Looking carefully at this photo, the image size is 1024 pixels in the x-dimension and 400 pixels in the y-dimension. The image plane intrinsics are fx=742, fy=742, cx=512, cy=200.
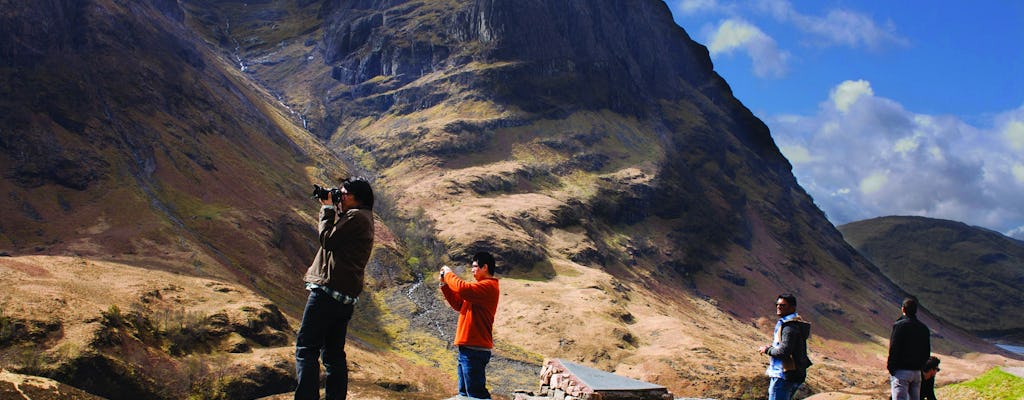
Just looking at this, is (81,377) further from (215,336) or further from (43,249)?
(43,249)

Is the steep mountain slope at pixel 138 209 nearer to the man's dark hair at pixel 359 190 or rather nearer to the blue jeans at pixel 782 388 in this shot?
the man's dark hair at pixel 359 190

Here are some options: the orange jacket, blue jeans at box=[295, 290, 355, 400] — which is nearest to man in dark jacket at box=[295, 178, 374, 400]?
blue jeans at box=[295, 290, 355, 400]

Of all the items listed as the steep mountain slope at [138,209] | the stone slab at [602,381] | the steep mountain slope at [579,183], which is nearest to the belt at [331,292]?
the stone slab at [602,381]

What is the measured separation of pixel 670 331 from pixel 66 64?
59.2 meters

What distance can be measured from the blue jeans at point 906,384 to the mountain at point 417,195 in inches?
1033

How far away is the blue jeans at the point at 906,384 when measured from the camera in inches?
491

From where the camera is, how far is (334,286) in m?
8.78

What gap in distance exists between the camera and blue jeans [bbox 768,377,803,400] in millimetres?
11734

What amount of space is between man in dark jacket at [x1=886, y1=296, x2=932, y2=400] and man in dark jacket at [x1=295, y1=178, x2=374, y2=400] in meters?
8.96

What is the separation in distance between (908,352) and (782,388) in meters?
2.46

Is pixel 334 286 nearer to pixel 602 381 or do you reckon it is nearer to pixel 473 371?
pixel 473 371

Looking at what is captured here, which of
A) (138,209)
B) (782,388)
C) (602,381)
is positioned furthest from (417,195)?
(782,388)

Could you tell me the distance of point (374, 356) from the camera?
48.7 m

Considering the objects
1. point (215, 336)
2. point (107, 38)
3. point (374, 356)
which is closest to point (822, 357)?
point (374, 356)
